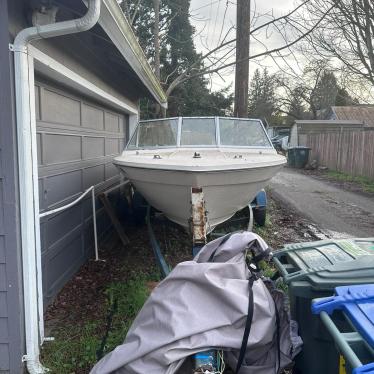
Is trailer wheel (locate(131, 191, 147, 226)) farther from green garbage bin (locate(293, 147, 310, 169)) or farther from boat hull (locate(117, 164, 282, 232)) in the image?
green garbage bin (locate(293, 147, 310, 169))

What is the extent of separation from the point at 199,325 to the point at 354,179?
53.3ft

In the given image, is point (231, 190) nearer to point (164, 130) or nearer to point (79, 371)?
point (164, 130)

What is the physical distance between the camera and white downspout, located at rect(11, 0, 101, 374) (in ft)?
10.3

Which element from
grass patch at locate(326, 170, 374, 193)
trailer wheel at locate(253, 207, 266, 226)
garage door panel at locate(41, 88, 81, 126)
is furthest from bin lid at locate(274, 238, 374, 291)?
grass patch at locate(326, 170, 374, 193)

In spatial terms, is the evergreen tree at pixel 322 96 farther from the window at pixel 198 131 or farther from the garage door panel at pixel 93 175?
the garage door panel at pixel 93 175

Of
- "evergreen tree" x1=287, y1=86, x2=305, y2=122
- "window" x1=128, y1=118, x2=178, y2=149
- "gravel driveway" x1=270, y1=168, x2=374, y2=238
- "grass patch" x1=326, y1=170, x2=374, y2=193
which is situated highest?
"evergreen tree" x1=287, y1=86, x2=305, y2=122

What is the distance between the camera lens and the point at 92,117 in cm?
641

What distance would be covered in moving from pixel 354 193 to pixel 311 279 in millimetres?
12200

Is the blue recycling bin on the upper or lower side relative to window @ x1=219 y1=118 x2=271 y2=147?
lower

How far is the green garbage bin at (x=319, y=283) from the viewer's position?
2.29 m

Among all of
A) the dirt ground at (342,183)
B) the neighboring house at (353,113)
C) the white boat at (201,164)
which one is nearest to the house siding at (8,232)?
the white boat at (201,164)

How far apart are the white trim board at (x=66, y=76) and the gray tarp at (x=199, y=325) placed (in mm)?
2299

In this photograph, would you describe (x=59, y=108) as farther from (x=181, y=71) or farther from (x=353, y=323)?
(x=181, y=71)

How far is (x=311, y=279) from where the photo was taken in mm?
2342
